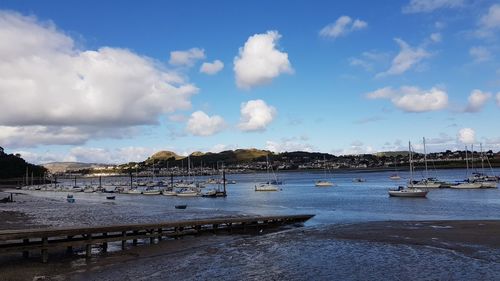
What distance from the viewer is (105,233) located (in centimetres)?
3172

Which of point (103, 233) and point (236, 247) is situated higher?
point (103, 233)

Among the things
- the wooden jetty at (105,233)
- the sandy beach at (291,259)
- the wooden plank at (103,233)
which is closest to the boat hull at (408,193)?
the wooden jetty at (105,233)

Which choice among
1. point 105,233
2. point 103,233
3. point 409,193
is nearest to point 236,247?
point 105,233

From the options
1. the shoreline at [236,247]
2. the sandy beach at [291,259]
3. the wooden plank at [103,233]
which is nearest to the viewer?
the sandy beach at [291,259]

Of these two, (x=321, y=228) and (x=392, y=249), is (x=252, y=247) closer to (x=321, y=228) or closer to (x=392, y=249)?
(x=392, y=249)

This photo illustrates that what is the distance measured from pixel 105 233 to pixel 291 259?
12338 mm

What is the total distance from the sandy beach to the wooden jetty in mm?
742

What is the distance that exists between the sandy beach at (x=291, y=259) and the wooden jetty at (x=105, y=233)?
74 centimetres

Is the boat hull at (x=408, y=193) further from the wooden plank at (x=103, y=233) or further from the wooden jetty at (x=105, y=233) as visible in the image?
the wooden plank at (x=103, y=233)

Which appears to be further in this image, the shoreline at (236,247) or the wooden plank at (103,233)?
the wooden plank at (103,233)

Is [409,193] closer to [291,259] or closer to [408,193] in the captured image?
[408,193]

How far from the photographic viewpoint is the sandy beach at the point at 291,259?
949 inches

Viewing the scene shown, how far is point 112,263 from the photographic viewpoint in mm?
27594

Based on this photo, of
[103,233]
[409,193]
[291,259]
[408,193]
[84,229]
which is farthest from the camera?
[408,193]
